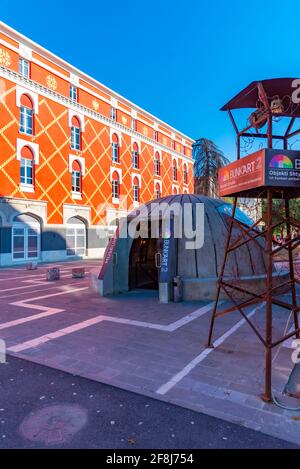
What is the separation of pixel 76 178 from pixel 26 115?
7507 millimetres

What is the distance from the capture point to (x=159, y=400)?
4695 mm

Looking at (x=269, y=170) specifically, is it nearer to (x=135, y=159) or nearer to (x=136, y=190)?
(x=136, y=190)

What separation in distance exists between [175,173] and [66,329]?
4434 centimetres

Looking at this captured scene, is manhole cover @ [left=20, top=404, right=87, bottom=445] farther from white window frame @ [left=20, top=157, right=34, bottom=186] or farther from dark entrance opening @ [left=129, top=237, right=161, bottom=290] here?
white window frame @ [left=20, top=157, right=34, bottom=186]

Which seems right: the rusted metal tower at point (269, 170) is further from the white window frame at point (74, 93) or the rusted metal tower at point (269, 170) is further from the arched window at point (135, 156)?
the arched window at point (135, 156)

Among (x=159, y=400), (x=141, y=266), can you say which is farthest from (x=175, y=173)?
(x=159, y=400)

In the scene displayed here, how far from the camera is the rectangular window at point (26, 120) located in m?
26.2

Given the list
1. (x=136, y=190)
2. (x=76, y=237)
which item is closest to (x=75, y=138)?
(x=76, y=237)

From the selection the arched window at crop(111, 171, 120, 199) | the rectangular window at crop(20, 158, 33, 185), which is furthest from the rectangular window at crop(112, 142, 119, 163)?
the rectangular window at crop(20, 158, 33, 185)

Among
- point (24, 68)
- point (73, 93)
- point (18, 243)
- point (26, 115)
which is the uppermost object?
point (73, 93)

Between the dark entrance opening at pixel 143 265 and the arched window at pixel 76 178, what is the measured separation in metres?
17.5

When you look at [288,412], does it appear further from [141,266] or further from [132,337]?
[141,266]

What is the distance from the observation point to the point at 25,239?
26.2m

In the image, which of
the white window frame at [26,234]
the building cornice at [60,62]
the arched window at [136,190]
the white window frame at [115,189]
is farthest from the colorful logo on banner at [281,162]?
the arched window at [136,190]
